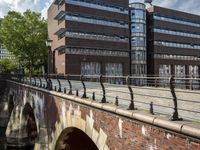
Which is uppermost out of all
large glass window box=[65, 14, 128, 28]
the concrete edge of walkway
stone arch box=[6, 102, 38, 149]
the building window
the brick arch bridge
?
large glass window box=[65, 14, 128, 28]

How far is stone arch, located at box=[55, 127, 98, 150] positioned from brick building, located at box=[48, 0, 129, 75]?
34409 millimetres

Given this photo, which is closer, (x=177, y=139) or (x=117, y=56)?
(x=177, y=139)

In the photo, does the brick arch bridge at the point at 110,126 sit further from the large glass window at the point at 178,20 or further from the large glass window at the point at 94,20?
the large glass window at the point at 178,20

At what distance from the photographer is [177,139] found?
568 centimetres

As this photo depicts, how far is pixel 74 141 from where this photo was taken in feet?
48.2

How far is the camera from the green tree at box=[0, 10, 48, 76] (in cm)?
5384

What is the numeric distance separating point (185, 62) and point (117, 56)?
19.3 m

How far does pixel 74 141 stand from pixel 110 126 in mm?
6556

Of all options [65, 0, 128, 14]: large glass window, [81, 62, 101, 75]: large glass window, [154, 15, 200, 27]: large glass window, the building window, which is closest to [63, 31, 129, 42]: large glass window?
[81, 62, 101, 75]: large glass window

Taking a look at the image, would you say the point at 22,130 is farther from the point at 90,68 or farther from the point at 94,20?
the point at 94,20

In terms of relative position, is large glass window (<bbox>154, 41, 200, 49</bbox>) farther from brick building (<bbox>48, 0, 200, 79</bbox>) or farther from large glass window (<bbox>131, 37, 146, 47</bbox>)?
large glass window (<bbox>131, 37, 146, 47</bbox>)

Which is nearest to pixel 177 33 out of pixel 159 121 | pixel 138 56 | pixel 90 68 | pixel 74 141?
pixel 138 56

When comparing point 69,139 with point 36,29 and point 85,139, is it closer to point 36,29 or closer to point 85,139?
point 85,139

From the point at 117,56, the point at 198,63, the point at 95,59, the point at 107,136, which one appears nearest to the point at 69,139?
the point at 107,136
